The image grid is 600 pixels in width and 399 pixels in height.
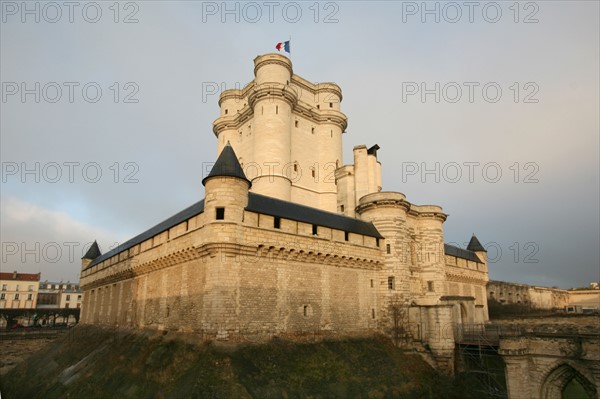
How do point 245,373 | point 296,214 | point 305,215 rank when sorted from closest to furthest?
point 245,373 → point 296,214 → point 305,215

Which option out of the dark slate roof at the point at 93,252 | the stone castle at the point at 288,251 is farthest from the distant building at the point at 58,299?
the stone castle at the point at 288,251

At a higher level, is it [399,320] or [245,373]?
[399,320]

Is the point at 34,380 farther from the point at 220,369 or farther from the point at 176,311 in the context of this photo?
the point at 220,369

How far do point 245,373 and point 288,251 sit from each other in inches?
244

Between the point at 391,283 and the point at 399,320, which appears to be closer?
the point at 399,320

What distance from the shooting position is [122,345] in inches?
878

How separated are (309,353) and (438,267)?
1442 cm

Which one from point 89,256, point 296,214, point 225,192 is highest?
point 225,192

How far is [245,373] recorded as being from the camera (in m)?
14.8

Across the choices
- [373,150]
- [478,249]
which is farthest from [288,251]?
[478,249]

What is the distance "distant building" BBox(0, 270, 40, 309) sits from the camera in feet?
236

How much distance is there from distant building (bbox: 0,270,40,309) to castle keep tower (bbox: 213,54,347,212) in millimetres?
62785

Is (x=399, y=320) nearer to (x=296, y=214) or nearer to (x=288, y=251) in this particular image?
(x=288, y=251)

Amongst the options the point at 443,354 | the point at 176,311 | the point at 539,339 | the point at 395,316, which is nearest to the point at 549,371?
the point at 539,339
